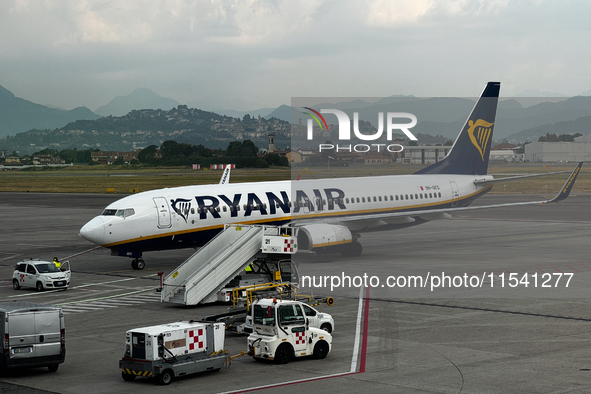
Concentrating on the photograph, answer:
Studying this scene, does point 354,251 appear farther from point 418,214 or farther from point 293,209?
point 293,209

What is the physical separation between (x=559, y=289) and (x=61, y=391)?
24429 millimetres

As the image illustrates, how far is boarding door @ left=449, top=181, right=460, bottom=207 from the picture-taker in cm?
5362

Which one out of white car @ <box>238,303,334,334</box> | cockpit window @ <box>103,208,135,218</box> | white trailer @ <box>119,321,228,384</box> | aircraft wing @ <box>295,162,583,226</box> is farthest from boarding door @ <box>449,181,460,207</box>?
white trailer @ <box>119,321,228,384</box>

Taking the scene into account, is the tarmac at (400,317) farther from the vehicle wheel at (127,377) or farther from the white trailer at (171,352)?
the white trailer at (171,352)

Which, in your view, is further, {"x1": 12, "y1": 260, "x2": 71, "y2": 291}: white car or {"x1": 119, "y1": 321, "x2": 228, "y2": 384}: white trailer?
{"x1": 12, "y1": 260, "x2": 71, "y2": 291}: white car

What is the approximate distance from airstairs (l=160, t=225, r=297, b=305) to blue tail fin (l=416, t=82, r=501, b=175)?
83.6 ft

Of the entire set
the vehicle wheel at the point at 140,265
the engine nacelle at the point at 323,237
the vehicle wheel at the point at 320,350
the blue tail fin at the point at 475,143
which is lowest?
the vehicle wheel at the point at 320,350

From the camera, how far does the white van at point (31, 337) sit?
20.8m

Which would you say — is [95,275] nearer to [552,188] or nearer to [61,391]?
[61,391]

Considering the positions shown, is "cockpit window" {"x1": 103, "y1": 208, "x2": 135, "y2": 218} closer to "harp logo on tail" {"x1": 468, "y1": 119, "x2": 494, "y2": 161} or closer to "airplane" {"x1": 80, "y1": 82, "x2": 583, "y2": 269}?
"airplane" {"x1": 80, "y1": 82, "x2": 583, "y2": 269}

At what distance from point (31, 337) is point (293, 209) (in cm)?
2568

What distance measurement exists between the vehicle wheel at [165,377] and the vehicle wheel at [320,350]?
188 inches

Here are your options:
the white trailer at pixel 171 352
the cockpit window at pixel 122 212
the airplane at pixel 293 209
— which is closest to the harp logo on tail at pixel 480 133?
the airplane at pixel 293 209

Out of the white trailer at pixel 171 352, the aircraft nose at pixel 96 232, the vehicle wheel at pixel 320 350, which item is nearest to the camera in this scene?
the white trailer at pixel 171 352
